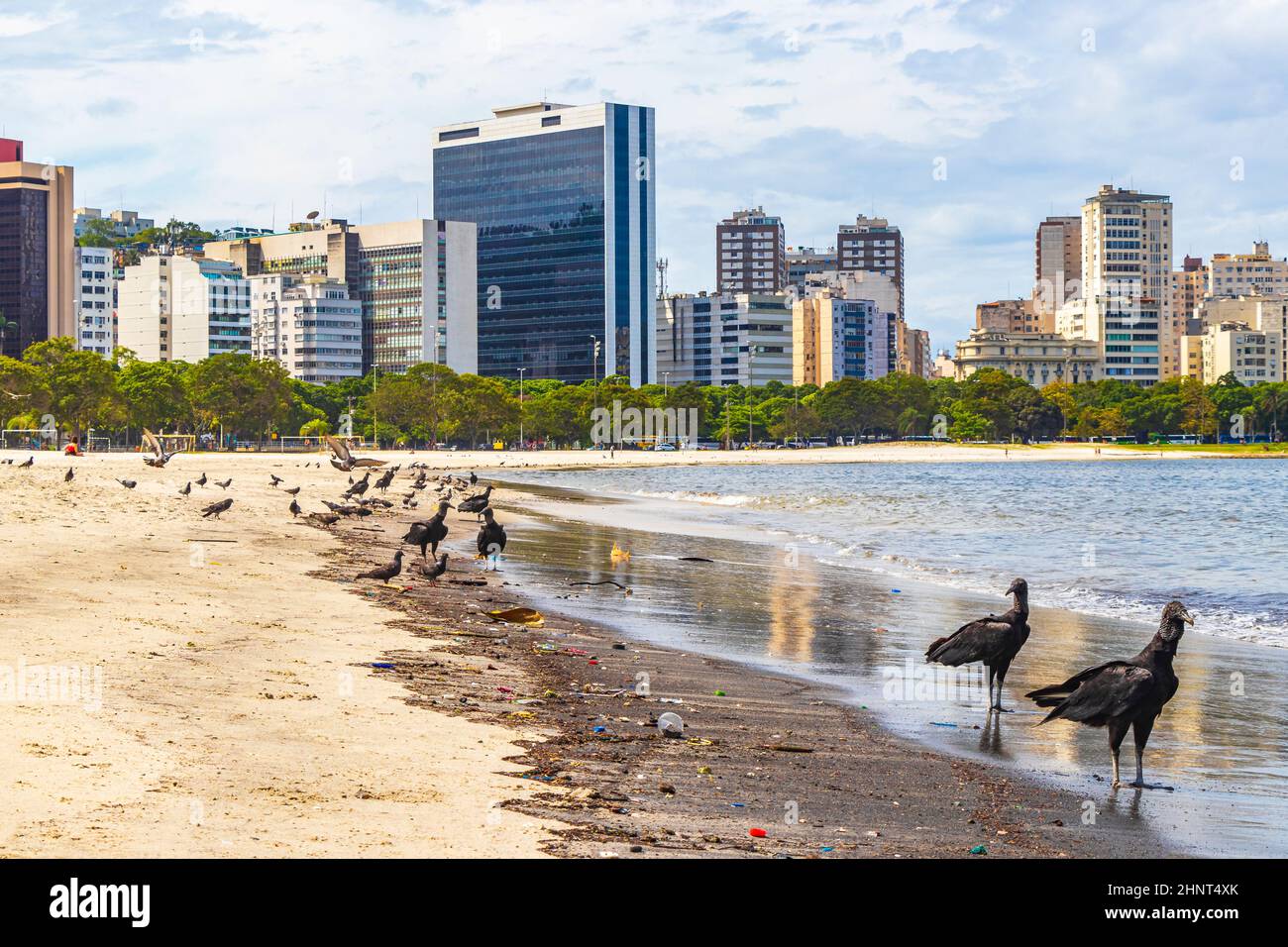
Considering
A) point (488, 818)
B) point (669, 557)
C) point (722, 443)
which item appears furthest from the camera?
point (722, 443)

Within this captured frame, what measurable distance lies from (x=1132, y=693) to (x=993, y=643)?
8.63ft

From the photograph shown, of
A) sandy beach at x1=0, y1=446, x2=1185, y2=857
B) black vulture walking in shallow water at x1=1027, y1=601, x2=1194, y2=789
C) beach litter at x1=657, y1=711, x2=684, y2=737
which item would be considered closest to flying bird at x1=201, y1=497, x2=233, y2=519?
sandy beach at x1=0, y1=446, x2=1185, y2=857

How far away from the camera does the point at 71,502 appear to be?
30.8m

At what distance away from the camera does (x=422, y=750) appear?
Answer: 941 centimetres

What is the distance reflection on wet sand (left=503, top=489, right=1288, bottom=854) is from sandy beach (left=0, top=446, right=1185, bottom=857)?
64 cm

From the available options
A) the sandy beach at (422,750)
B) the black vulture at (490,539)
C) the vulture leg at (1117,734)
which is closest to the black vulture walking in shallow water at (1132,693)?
the vulture leg at (1117,734)

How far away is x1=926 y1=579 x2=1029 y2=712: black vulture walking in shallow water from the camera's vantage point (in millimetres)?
12375

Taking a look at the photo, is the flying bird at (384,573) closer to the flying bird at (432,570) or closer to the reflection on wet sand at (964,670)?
the flying bird at (432,570)

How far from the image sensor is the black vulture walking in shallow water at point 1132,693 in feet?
32.0

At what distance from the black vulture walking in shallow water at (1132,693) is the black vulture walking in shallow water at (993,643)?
2.22 m

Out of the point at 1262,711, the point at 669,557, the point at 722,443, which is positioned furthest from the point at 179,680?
the point at 722,443
